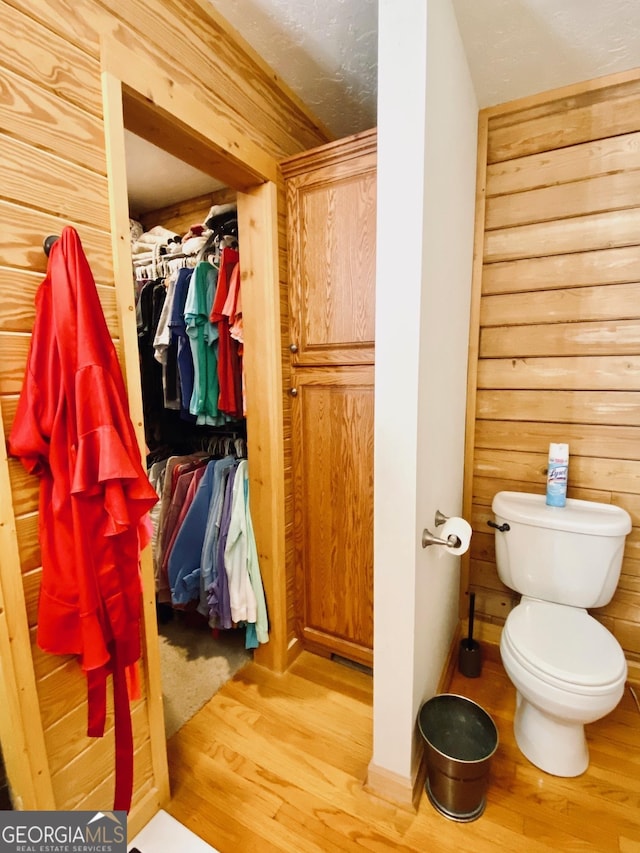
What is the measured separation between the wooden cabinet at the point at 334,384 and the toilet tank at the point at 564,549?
0.59 m

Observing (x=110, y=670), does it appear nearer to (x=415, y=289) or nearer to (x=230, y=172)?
(x=415, y=289)

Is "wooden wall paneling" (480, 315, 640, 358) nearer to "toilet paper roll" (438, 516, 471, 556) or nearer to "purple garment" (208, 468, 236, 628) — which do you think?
"toilet paper roll" (438, 516, 471, 556)

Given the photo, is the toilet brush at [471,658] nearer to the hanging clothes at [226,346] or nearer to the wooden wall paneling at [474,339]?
the wooden wall paneling at [474,339]

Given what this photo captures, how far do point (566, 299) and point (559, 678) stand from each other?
1395mm

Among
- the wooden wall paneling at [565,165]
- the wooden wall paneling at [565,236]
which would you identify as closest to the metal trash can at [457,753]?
the wooden wall paneling at [565,236]

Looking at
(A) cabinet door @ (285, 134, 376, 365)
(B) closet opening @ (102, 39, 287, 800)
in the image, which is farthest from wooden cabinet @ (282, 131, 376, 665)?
(B) closet opening @ (102, 39, 287, 800)

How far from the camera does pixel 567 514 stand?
151 centimetres

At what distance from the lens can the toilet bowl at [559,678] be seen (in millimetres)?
1163

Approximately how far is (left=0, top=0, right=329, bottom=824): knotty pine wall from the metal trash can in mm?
921

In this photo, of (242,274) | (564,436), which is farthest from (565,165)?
(242,274)

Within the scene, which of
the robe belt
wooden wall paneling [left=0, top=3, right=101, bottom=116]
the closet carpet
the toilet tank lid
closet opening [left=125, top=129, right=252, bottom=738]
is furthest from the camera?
closet opening [left=125, top=129, right=252, bottom=738]

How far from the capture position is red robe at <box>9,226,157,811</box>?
84 centimetres

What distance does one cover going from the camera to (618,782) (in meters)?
1.29

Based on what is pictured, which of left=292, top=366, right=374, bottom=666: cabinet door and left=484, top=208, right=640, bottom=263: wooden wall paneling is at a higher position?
left=484, top=208, right=640, bottom=263: wooden wall paneling
